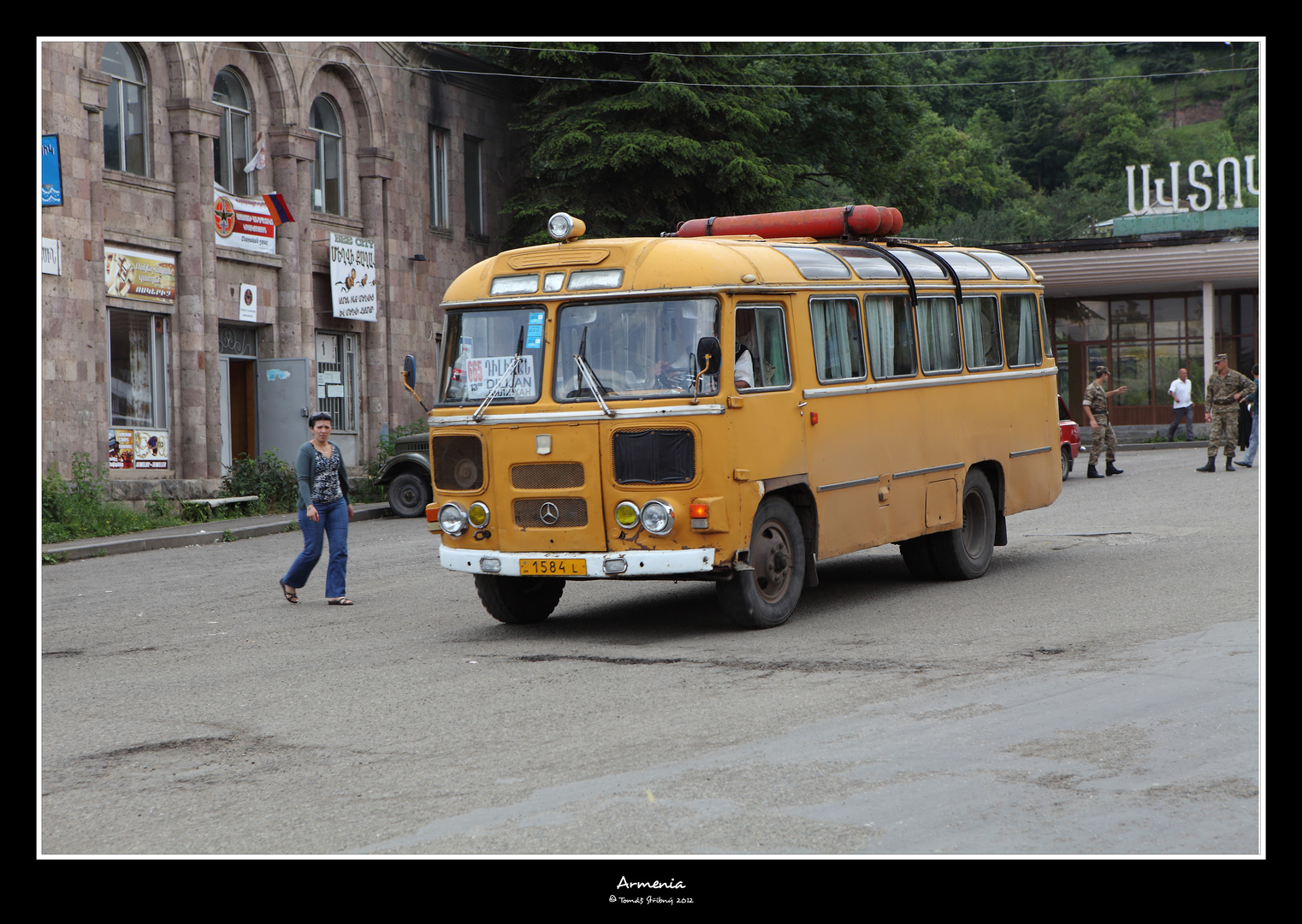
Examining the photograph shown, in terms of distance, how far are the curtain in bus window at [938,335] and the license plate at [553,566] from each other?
403 centimetres

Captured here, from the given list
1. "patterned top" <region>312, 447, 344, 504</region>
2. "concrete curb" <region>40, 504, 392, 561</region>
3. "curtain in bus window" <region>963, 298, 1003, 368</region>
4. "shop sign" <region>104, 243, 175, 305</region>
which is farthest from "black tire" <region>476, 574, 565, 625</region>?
"shop sign" <region>104, 243, 175, 305</region>

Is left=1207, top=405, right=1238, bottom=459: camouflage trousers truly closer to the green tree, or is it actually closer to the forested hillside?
the forested hillside

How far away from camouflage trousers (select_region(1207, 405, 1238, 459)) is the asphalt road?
11.5 m

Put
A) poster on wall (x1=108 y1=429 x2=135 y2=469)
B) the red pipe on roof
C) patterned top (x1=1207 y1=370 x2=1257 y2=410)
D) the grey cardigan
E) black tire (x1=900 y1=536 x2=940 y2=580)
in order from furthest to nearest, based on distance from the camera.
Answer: patterned top (x1=1207 y1=370 x2=1257 y2=410) < poster on wall (x1=108 y1=429 x2=135 y2=469) < black tire (x1=900 y1=536 x2=940 y2=580) < the grey cardigan < the red pipe on roof

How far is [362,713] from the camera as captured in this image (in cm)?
790

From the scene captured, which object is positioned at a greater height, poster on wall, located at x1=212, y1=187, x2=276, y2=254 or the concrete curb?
poster on wall, located at x1=212, y1=187, x2=276, y2=254

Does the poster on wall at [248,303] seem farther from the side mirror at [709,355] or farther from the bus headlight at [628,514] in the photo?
the side mirror at [709,355]

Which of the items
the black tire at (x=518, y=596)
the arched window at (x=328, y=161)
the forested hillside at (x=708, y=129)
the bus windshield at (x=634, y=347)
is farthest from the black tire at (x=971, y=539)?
the arched window at (x=328, y=161)

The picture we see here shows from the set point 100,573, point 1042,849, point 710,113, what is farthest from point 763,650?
point 710,113

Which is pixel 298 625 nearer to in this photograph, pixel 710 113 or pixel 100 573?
pixel 100 573

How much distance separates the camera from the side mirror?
9.85 metres

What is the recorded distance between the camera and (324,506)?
1295cm

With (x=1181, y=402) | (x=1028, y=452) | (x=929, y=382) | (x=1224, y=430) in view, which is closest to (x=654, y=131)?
(x=1224, y=430)

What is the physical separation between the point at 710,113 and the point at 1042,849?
26.4 meters
